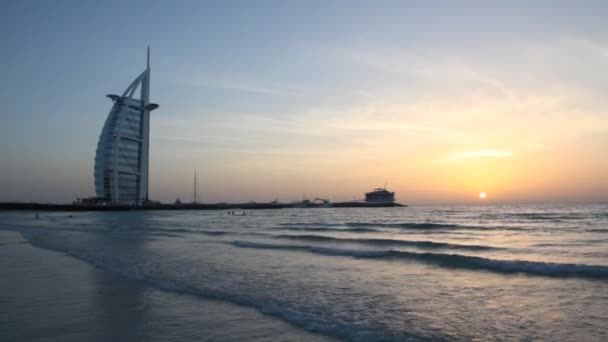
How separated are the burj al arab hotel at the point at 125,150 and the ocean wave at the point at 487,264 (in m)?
116

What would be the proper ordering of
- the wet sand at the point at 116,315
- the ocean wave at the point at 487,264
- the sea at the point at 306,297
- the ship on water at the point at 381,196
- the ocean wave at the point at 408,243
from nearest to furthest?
1. the wet sand at the point at 116,315
2. the sea at the point at 306,297
3. the ocean wave at the point at 487,264
4. the ocean wave at the point at 408,243
5. the ship on water at the point at 381,196

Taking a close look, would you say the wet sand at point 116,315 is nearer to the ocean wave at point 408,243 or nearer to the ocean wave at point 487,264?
the ocean wave at point 487,264

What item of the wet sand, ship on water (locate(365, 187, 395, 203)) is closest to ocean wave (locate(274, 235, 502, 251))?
the wet sand

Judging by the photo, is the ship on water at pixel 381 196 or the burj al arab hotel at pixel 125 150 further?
the ship on water at pixel 381 196

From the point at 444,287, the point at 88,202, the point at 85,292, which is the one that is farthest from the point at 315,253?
the point at 88,202

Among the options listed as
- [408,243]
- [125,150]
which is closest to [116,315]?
[408,243]

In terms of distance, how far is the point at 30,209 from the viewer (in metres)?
134

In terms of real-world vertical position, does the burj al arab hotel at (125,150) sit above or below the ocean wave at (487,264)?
above

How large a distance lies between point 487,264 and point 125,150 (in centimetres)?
12536

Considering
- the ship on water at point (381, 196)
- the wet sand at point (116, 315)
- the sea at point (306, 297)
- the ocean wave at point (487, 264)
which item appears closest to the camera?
the wet sand at point (116, 315)

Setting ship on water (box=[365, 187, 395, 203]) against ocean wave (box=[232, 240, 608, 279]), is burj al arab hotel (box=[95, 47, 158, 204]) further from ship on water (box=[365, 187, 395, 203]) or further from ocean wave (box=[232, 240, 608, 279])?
ocean wave (box=[232, 240, 608, 279])

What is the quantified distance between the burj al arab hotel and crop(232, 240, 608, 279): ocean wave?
379 feet

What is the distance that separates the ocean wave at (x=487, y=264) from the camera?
14.1m

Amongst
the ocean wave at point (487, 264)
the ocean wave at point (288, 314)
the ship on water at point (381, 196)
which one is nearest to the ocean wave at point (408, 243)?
the ocean wave at point (487, 264)
